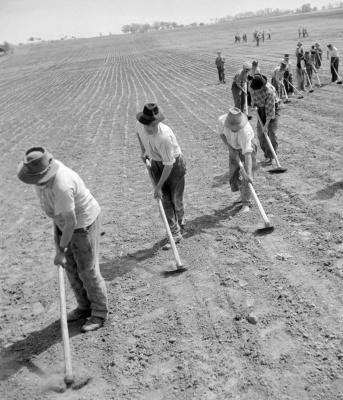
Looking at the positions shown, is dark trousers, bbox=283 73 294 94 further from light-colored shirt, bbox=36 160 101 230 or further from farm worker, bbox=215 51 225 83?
light-colored shirt, bbox=36 160 101 230

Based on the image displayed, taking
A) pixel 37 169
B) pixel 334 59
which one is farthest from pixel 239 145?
pixel 334 59

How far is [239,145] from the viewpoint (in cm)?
611

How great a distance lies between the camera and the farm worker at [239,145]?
5.82m

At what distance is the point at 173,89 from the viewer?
20.5m

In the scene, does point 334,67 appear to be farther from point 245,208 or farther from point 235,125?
point 235,125

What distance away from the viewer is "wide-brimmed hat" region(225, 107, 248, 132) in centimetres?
573

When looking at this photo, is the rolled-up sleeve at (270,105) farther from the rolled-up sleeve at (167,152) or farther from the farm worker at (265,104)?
the rolled-up sleeve at (167,152)

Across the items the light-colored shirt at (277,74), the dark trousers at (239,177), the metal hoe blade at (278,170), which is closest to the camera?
the dark trousers at (239,177)

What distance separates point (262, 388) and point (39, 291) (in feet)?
9.51

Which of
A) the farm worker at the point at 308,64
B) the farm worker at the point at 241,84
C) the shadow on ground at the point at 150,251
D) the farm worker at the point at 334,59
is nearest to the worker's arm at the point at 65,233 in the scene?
the shadow on ground at the point at 150,251

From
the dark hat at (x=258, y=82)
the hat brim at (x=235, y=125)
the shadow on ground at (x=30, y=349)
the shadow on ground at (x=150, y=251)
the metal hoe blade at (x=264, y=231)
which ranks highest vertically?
the dark hat at (x=258, y=82)

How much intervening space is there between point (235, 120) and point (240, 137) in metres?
0.28

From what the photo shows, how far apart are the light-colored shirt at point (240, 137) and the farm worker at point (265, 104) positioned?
6.00 feet

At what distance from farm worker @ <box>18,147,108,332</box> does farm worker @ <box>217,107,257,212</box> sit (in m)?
2.50
